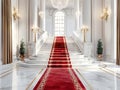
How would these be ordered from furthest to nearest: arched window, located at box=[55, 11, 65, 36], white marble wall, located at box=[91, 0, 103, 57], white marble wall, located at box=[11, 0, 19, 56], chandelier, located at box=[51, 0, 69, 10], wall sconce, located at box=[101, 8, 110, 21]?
1. arched window, located at box=[55, 11, 65, 36]
2. chandelier, located at box=[51, 0, 69, 10]
3. white marble wall, located at box=[11, 0, 19, 56]
4. white marble wall, located at box=[91, 0, 103, 57]
5. wall sconce, located at box=[101, 8, 110, 21]

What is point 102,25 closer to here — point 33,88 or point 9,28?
point 9,28

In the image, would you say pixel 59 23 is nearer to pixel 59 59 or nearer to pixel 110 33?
pixel 110 33

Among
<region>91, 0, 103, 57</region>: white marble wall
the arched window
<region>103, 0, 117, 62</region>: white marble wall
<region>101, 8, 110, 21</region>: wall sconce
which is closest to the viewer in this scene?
<region>103, 0, 117, 62</region>: white marble wall

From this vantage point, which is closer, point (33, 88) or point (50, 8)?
point (33, 88)

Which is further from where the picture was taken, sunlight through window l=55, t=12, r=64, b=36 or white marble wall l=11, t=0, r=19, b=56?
sunlight through window l=55, t=12, r=64, b=36

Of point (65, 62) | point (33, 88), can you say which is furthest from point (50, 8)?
point (33, 88)

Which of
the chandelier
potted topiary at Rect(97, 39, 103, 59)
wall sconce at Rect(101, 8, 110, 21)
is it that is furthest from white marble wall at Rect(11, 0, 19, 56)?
the chandelier

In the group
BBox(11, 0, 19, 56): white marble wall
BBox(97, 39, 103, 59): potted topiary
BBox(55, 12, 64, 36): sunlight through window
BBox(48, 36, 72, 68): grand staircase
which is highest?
BBox(55, 12, 64, 36): sunlight through window

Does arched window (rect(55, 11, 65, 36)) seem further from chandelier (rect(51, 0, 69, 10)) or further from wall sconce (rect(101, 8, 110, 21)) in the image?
wall sconce (rect(101, 8, 110, 21))

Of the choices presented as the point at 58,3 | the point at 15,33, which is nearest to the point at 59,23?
the point at 58,3

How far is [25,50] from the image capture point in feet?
41.5

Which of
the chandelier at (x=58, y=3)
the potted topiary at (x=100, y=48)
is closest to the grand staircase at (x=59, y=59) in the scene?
the potted topiary at (x=100, y=48)

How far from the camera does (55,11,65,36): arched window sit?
84.4 ft

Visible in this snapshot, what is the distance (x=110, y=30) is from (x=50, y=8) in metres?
15.2
